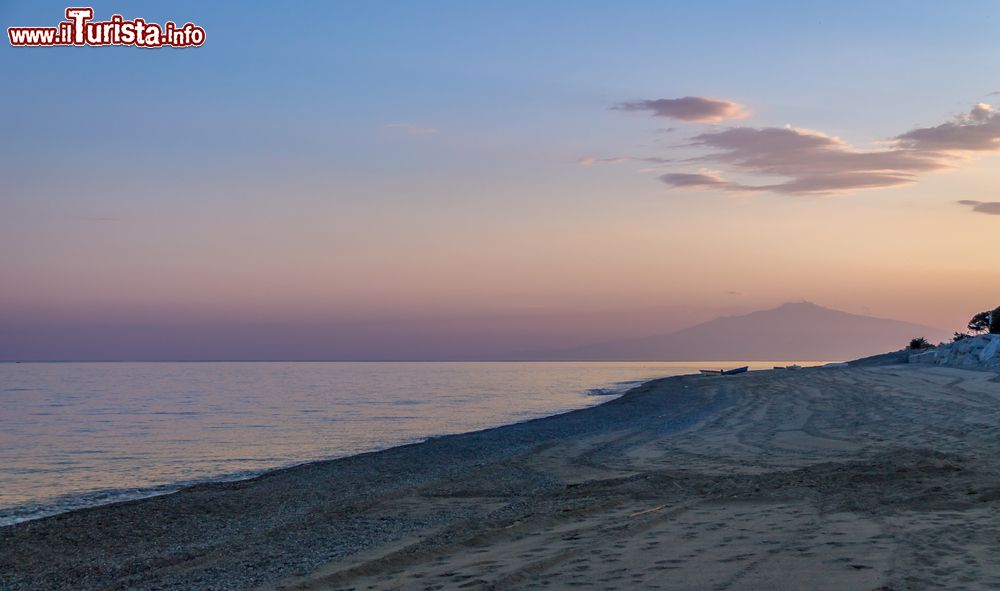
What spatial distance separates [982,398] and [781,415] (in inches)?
300

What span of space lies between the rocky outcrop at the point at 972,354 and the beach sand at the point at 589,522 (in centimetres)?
2975

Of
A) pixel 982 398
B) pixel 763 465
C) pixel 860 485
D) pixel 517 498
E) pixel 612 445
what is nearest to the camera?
pixel 860 485

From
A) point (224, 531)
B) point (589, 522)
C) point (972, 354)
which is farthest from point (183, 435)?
point (972, 354)

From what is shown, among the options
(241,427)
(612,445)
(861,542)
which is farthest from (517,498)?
(241,427)

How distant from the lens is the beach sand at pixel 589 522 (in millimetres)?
8930

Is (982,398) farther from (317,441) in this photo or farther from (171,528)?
(171,528)

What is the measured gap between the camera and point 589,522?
40.7 feet

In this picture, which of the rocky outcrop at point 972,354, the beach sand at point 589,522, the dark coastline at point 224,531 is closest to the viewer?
the beach sand at point 589,522

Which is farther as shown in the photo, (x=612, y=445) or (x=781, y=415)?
(x=781, y=415)

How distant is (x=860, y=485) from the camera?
14.0 m

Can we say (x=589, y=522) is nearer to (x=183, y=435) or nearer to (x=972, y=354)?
(x=183, y=435)

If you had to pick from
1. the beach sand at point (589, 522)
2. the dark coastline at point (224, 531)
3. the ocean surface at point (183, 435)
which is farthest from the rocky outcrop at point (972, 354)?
the dark coastline at point (224, 531)

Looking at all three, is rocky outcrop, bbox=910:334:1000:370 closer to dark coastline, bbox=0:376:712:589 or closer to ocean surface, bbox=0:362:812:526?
ocean surface, bbox=0:362:812:526

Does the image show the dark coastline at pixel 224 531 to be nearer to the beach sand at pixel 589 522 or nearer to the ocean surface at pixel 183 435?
the beach sand at pixel 589 522
